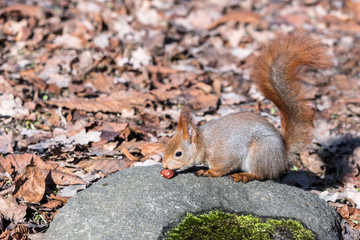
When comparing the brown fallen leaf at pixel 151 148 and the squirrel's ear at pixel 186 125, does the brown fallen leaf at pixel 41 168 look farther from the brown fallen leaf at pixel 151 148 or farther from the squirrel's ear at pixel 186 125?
the squirrel's ear at pixel 186 125

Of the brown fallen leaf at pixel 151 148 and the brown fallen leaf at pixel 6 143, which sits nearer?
the brown fallen leaf at pixel 6 143

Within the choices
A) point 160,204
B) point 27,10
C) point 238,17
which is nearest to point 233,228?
point 160,204

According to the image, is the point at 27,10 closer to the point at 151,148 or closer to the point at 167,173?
the point at 151,148

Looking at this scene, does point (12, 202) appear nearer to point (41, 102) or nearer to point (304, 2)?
point (41, 102)

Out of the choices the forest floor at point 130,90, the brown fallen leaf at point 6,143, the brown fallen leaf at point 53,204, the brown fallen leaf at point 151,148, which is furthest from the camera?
the brown fallen leaf at point 151,148

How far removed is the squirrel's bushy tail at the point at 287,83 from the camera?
353 cm

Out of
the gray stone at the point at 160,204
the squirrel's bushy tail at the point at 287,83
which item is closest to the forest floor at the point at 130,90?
the gray stone at the point at 160,204

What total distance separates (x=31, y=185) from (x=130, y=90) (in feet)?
7.26

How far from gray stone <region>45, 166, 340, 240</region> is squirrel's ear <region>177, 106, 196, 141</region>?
313mm

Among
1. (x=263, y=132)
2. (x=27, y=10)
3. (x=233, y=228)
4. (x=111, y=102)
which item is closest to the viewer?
(x=233, y=228)

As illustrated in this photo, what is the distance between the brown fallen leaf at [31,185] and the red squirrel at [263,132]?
0.95 metres

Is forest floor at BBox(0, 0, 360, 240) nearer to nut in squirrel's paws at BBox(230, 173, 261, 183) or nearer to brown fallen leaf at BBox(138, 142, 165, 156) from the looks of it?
brown fallen leaf at BBox(138, 142, 165, 156)

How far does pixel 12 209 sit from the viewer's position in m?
3.16

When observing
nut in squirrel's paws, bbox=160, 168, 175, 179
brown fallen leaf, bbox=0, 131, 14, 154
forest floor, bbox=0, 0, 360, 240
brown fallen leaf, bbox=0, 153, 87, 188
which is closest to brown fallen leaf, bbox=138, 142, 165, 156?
forest floor, bbox=0, 0, 360, 240
